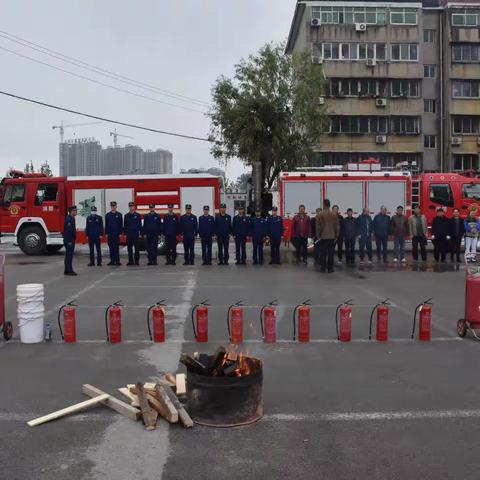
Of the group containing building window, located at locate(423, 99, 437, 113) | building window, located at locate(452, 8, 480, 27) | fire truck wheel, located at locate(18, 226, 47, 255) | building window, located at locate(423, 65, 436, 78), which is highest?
building window, located at locate(452, 8, 480, 27)

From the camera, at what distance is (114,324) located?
27.8ft

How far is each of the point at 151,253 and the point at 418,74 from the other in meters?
41.4

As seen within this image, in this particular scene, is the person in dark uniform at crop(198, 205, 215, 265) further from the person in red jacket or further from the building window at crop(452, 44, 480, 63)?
the building window at crop(452, 44, 480, 63)

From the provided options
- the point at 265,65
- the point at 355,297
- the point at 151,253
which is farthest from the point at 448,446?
the point at 265,65

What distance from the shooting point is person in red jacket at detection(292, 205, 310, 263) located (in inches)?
760

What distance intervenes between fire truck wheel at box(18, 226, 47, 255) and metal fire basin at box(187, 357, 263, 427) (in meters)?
18.1

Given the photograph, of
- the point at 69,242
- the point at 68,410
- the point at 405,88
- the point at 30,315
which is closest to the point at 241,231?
the point at 69,242

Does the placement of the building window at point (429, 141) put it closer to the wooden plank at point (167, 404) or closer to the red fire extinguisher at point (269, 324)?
the red fire extinguisher at point (269, 324)

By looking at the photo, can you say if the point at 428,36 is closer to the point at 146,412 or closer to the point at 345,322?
the point at 345,322

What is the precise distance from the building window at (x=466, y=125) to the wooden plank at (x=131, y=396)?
172 feet

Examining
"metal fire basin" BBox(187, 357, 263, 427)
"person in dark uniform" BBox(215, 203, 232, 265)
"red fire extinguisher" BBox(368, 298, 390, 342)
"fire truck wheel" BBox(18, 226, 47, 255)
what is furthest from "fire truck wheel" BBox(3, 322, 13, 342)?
"fire truck wheel" BBox(18, 226, 47, 255)

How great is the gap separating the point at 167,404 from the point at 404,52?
5329 cm

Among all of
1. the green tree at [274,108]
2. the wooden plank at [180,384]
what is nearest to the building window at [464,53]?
the green tree at [274,108]

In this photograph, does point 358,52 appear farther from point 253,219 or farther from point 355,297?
point 355,297
